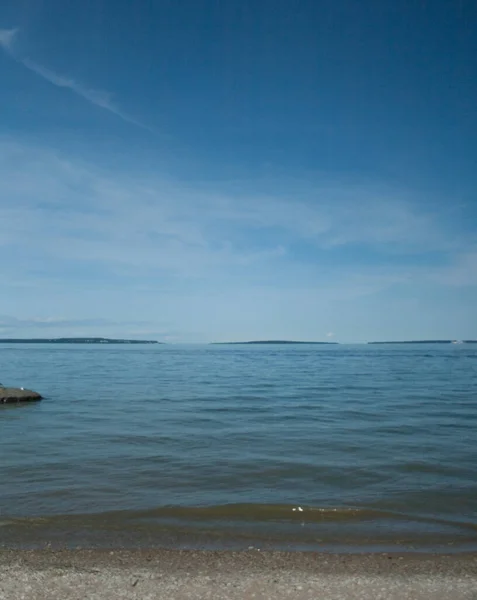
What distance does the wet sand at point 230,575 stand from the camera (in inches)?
243

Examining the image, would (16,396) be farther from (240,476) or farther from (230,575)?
(230,575)

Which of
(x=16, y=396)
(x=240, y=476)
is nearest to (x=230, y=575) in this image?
(x=240, y=476)

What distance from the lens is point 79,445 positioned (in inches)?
617

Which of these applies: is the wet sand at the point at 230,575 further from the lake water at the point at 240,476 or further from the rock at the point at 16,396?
the rock at the point at 16,396

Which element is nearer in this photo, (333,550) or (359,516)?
(333,550)

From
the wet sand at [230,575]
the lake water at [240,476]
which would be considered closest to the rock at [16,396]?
the lake water at [240,476]

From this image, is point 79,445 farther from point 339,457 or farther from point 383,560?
point 383,560

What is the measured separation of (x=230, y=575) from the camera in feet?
22.3

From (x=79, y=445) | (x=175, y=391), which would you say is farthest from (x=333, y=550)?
(x=175, y=391)

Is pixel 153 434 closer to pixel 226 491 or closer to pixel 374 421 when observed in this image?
pixel 226 491

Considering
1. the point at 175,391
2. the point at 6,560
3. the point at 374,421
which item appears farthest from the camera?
the point at 175,391

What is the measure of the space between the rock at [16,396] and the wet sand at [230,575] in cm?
1993

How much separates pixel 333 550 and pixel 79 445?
994cm

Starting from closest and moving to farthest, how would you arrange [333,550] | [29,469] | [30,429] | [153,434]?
[333,550] < [29,469] < [153,434] < [30,429]
